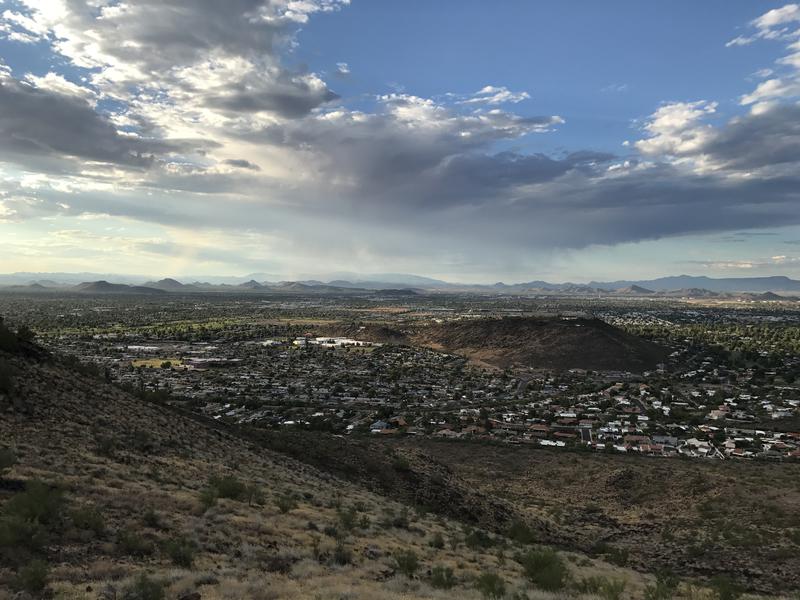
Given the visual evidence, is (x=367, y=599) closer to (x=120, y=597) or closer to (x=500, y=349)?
(x=120, y=597)

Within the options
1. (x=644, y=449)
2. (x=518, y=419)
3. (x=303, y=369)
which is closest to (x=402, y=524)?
(x=644, y=449)

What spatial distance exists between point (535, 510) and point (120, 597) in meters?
23.6

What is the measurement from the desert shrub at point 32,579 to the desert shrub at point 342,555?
5954mm

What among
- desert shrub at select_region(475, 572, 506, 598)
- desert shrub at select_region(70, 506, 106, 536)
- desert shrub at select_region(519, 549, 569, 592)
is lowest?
desert shrub at select_region(519, 549, 569, 592)

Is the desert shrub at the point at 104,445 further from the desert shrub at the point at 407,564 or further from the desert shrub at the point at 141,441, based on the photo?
the desert shrub at the point at 407,564

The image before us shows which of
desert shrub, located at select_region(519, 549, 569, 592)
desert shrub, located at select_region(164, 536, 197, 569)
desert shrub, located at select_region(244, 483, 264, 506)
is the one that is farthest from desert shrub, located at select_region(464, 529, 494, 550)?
desert shrub, located at select_region(164, 536, 197, 569)

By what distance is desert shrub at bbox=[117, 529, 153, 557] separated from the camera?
33.9ft

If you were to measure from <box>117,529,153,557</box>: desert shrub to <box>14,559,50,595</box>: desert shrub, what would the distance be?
6.42ft

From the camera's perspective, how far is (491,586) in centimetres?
1120

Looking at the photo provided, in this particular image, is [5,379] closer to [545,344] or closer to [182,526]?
[182,526]

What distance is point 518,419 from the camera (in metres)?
57.6

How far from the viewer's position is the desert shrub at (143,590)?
8172 mm

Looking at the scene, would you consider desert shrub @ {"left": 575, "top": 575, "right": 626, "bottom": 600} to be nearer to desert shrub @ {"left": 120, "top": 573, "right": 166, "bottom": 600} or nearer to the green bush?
desert shrub @ {"left": 120, "top": 573, "right": 166, "bottom": 600}

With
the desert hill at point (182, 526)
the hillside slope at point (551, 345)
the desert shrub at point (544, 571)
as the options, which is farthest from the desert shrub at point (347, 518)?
the hillside slope at point (551, 345)
